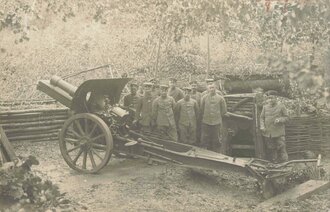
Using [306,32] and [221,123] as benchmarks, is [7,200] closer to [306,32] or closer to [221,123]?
[221,123]

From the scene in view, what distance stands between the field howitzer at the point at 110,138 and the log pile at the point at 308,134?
1564 mm

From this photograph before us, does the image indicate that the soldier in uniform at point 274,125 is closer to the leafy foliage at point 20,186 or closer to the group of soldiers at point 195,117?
the group of soldiers at point 195,117

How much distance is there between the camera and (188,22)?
13.0 meters

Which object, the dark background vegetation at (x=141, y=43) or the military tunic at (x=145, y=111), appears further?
the dark background vegetation at (x=141, y=43)

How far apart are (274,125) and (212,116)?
1.07 m

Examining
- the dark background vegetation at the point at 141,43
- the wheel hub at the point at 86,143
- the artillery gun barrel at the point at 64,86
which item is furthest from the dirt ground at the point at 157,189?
the dark background vegetation at the point at 141,43

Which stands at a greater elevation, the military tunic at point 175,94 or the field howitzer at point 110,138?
the military tunic at point 175,94

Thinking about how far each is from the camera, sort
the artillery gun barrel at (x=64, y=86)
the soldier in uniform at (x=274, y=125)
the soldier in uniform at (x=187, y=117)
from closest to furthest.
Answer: the artillery gun barrel at (x=64, y=86) < the soldier in uniform at (x=274, y=125) < the soldier in uniform at (x=187, y=117)

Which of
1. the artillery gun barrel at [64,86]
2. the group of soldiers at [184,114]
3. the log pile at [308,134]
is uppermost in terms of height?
the artillery gun barrel at [64,86]

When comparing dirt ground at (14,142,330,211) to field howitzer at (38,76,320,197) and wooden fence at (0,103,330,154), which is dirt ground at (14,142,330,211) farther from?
wooden fence at (0,103,330,154)

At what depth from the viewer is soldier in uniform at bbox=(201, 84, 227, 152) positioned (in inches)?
340

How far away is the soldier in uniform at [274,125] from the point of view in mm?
8422

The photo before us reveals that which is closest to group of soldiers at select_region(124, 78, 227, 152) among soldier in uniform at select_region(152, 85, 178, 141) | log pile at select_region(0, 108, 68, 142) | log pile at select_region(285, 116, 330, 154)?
soldier in uniform at select_region(152, 85, 178, 141)

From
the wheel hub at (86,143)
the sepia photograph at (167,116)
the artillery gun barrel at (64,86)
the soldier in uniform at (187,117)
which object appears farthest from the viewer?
the soldier in uniform at (187,117)
